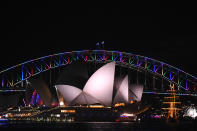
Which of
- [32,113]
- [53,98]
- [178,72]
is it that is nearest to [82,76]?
[53,98]

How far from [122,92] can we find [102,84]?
550 cm

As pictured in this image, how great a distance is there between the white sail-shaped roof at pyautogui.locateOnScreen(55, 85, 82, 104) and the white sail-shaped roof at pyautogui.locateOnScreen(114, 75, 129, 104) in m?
7.63

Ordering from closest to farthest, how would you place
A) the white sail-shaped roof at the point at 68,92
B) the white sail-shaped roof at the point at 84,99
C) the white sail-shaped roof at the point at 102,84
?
the white sail-shaped roof at the point at 102,84
the white sail-shaped roof at the point at 68,92
the white sail-shaped roof at the point at 84,99

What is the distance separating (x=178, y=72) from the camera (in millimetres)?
119875

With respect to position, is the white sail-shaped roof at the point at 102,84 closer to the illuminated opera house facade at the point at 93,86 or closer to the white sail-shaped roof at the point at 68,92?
the illuminated opera house facade at the point at 93,86

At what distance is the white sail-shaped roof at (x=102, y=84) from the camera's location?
83.1 m

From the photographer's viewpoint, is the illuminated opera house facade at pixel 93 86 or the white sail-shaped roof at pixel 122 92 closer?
the illuminated opera house facade at pixel 93 86

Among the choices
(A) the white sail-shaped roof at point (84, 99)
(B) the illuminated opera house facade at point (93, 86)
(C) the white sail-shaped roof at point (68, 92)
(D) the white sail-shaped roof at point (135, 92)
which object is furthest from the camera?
(D) the white sail-shaped roof at point (135, 92)

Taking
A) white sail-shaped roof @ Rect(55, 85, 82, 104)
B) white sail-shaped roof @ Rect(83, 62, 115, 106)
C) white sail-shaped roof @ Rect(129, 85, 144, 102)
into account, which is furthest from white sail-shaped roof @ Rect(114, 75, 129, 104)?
white sail-shaped roof @ Rect(55, 85, 82, 104)

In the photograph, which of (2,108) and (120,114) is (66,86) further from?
(2,108)

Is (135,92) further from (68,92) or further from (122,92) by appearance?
(68,92)

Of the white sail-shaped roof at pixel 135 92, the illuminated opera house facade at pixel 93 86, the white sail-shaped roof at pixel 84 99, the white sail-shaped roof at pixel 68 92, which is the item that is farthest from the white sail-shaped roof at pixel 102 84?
the white sail-shaped roof at pixel 135 92

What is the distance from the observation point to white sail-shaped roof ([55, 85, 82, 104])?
85000 millimetres

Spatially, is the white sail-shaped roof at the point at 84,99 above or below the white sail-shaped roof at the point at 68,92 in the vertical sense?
below
